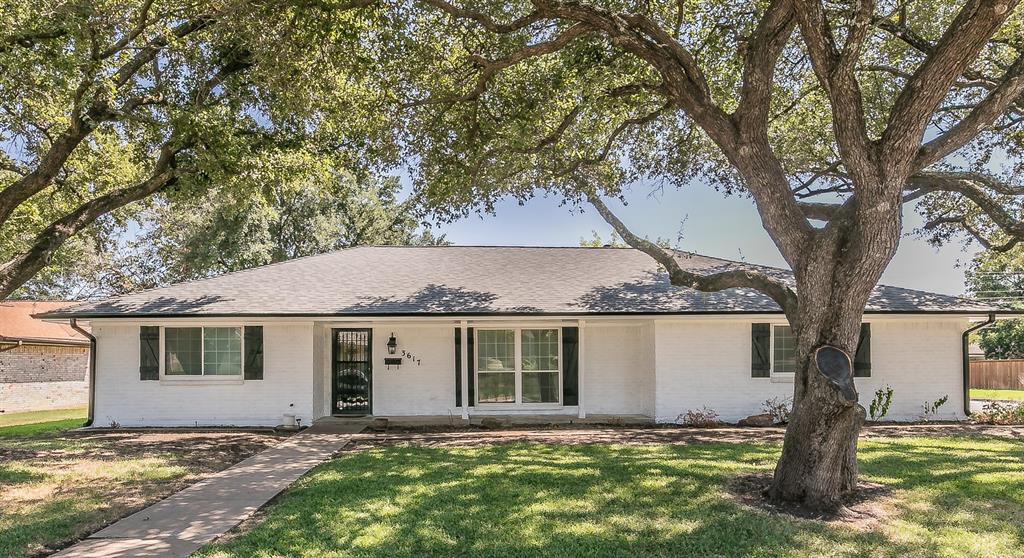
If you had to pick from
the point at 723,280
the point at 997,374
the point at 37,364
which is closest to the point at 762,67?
the point at 723,280

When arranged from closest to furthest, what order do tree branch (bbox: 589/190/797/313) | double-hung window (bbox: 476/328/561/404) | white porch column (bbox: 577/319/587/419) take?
1. tree branch (bbox: 589/190/797/313)
2. white porch column (bbox: 577/319/587/419)
3. double-hung window (bbox: 476/328/561/404)

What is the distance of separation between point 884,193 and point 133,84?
493 inches

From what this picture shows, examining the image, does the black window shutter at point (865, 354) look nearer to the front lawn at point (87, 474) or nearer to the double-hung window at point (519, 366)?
the double-hung window at point (519, 366)

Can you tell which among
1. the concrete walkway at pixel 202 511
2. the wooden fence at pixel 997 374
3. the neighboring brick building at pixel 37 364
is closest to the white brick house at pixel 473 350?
the concrete walkway at pixel 202 511

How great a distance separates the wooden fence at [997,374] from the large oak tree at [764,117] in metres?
18.4

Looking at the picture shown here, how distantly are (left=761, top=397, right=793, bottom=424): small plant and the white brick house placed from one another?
16 centimetres

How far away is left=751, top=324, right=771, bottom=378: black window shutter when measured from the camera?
1238 cm

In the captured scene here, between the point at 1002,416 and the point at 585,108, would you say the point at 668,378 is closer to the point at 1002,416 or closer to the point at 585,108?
the point at 585,108

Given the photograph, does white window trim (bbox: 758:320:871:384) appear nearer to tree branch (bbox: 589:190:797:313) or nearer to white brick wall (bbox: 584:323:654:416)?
white brick wall (bbox: 584:323:654:416)

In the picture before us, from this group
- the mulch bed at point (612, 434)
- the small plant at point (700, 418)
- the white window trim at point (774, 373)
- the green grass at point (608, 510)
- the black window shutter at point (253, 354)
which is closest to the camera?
the green grass at point (608, 510)

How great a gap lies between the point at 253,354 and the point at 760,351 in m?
10.9

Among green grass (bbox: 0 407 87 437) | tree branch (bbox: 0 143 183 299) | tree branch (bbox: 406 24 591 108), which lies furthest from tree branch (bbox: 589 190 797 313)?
green grass (bbox: 0 407 87 437)

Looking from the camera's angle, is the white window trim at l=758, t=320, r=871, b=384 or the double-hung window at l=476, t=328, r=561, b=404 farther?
the double-hung window at l=476, t=328, r=561, b=404

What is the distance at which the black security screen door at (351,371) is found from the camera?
43.7 ft
